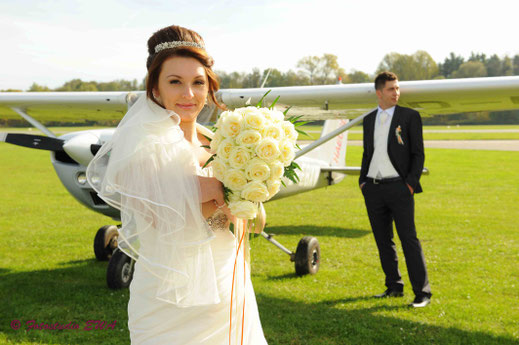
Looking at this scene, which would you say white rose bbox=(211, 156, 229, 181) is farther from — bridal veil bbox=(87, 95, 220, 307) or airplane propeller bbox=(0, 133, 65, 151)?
airplane propeller bbox=(0, 133, 65, 151)

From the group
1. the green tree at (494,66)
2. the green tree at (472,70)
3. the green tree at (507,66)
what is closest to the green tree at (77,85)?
the green tree at (472,70)

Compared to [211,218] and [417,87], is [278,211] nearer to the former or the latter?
[417,87]

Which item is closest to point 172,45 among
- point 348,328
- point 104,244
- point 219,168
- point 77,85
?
point 219,168

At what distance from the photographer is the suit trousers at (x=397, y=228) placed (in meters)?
4.34

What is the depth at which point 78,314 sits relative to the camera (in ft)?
14.0

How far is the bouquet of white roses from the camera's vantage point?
1588 mm

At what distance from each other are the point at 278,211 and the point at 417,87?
6149 mm

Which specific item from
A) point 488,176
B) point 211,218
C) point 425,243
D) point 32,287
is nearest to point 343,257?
point 425,243

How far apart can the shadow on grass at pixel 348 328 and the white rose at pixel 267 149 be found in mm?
2477

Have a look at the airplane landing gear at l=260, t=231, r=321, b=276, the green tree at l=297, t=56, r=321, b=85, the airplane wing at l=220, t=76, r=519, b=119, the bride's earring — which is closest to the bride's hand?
the bride's earring

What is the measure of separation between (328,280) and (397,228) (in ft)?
4.08

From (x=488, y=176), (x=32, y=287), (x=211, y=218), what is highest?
(x=211, y=218)

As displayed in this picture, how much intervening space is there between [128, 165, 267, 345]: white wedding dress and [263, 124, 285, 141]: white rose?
0.32 metres

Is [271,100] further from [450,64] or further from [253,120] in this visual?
Result: [450,64]
